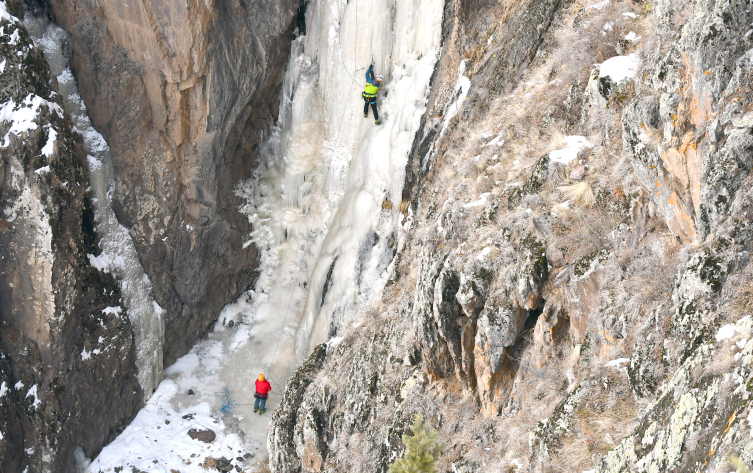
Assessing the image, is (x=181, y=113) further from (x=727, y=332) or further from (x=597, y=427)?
(x=727, y=332)

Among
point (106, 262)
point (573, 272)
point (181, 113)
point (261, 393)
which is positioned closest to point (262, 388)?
point (261, 393)

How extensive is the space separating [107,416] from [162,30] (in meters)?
10.1

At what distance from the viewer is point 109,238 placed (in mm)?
16625

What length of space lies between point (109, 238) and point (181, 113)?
3.89 metres

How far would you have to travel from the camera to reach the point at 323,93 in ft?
53.6

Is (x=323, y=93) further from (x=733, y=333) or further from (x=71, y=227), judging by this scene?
(x=733, y=333)

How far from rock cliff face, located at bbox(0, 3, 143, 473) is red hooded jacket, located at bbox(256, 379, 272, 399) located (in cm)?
411

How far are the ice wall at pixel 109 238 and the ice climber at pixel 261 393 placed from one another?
347cm

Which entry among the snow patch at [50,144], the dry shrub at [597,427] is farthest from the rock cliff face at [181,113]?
the dry shrub at [597,427]

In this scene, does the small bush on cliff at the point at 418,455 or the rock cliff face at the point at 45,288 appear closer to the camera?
the small bush on cliff at the point at 418,455

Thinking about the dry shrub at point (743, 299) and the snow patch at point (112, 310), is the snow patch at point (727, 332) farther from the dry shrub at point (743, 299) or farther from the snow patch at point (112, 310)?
the snow patch at point (112, 310)

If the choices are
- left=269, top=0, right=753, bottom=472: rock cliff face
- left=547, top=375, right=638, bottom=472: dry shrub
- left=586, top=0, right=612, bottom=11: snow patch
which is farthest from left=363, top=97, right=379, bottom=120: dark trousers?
left=547, top=375, right=638, bottom=472: dry shrub

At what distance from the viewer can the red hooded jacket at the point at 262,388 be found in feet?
52.0

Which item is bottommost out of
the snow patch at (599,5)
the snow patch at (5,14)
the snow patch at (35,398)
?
the snow patch at (599,5)
